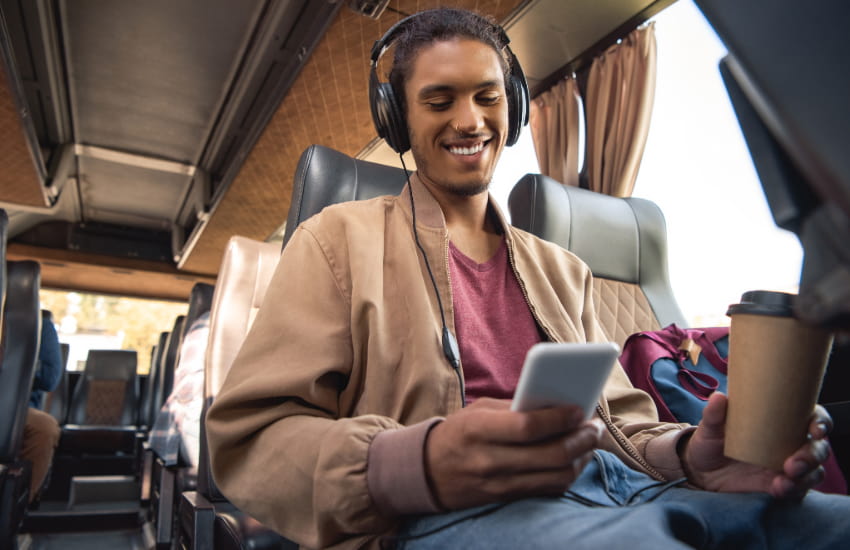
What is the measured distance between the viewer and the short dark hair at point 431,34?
1136 mm

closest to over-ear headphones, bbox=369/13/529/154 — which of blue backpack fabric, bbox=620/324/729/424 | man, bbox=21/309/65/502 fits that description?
blue backpack fabric, bbox=620/324/729/424


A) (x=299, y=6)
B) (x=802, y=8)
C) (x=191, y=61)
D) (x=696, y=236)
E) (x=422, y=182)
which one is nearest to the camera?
(x=802, y=8)

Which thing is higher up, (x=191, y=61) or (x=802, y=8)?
(x=191, y=61)

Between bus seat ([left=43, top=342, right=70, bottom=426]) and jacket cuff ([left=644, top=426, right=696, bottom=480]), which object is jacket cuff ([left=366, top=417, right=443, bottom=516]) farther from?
bus seat ([left=43, top=342, right=70, bottom=426])

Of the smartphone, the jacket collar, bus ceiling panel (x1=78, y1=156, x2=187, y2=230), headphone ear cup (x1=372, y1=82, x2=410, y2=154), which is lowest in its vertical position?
the smartphone

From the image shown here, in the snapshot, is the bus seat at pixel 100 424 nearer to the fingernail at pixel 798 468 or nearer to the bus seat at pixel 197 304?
the bus seat at pixel 197 304

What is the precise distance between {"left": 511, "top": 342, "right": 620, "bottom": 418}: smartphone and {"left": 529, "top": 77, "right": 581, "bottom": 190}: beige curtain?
8.77 feet

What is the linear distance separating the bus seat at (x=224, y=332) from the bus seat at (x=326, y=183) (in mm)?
477

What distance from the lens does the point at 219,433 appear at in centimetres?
76

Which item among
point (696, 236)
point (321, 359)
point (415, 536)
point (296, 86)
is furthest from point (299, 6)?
point (415, 536)

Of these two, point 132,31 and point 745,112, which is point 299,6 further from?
point 745,112

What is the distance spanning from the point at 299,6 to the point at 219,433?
3417 millimetres

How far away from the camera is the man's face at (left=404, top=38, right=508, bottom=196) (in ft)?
3.51

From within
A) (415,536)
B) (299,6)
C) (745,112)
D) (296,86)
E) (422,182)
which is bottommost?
(415,536)
